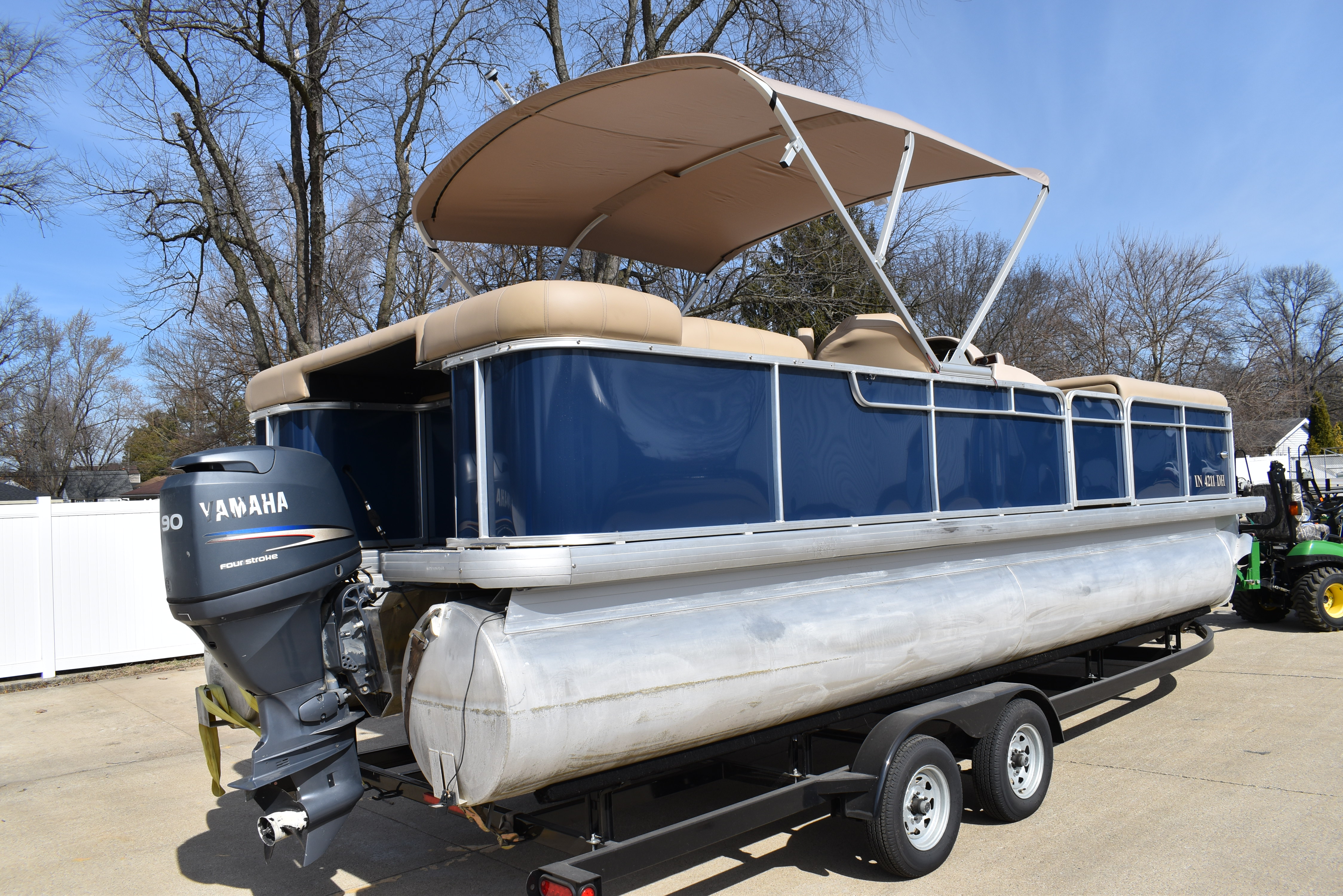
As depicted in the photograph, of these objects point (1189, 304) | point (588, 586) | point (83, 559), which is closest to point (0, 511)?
point (83, 559)

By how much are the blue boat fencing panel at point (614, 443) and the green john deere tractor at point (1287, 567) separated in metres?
8.95

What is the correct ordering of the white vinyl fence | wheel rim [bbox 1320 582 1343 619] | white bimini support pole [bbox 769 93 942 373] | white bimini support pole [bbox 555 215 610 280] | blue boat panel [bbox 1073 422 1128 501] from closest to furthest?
white bimini support pole [bbox 769 93 942 373], blue boat panel [bbox 1073 422 1128 501], white bimini support pole [bbox 555 215 610 280], the white vinyl fence, wheel rim [bbox 1320 582 1343 619]

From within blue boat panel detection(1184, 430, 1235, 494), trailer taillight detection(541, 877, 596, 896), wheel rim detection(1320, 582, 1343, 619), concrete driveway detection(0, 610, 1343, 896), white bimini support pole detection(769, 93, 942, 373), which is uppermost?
white bimini support pole detection(769, 93, 942, 373)

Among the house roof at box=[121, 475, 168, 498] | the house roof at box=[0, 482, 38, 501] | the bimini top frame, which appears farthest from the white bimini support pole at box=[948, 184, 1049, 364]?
the house roof at box=[0, 482, 38, 501]

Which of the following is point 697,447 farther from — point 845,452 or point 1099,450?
point 1099,450

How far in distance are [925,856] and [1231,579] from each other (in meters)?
4.80

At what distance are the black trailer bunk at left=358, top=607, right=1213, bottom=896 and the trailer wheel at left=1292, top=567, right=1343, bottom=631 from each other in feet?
20.8

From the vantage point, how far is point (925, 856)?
Result: 4.46 metres

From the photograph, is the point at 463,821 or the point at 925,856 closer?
the point at 925,856

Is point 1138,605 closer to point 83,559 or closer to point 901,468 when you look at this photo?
point 901,468

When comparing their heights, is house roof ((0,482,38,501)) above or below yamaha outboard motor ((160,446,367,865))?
above

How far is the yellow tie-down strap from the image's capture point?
4207mm

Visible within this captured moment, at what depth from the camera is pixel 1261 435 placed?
3180 cm

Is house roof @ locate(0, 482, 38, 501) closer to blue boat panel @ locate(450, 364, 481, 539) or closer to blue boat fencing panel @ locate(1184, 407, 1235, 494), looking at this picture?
blue boat panel @ locate(450, 364, 481, 539)
